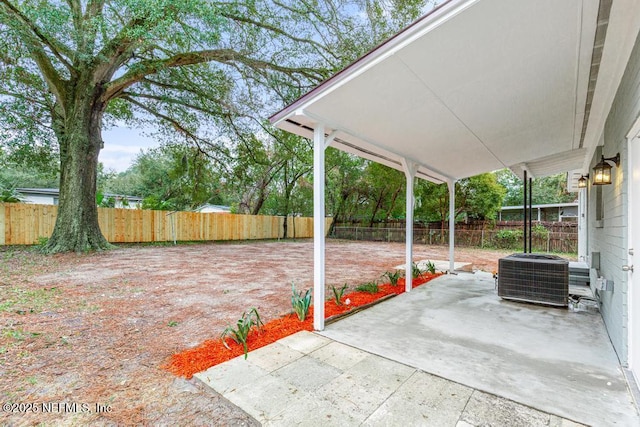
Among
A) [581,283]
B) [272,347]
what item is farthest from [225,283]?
[581,283]

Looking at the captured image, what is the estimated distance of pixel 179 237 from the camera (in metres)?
14.1

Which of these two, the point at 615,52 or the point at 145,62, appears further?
the point at 145,62

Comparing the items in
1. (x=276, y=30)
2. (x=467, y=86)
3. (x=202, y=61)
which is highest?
(x=276, y=30)

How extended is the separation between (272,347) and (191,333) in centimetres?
108

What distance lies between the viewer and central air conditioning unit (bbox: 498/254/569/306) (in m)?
4.16

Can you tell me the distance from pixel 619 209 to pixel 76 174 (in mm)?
11875

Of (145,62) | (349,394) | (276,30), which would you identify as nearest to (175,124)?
(145,62)

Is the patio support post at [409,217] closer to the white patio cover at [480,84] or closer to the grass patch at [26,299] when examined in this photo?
the white patio cover at [480,84]

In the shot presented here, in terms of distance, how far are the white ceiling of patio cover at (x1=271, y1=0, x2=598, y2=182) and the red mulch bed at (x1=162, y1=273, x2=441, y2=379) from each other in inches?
90.1

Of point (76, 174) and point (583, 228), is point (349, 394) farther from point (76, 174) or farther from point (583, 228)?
point (76, 174)

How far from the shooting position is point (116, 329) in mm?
3393

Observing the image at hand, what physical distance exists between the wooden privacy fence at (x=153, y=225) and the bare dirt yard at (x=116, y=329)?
3212mm

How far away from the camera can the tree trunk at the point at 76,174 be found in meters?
8.77

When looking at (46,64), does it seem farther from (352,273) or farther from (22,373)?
(352,273)
